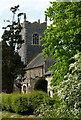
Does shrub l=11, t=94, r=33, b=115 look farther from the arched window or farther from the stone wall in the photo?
the arched window

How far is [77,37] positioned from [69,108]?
525 cm

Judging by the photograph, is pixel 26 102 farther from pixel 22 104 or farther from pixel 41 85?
pixel 41 85

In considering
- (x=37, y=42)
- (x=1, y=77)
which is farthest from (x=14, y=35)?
(x=37, y=42)

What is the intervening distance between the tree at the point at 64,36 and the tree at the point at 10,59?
39.7 ft

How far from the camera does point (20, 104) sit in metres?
17.5

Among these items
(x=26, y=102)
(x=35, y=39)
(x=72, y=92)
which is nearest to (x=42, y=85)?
(x=26, y=102)

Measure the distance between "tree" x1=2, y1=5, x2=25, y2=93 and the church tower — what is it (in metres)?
20.6

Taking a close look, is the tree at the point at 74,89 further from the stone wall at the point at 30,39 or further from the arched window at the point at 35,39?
the arched window at the point at 35,39

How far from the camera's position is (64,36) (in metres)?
13.1

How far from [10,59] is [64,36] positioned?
13449 mm

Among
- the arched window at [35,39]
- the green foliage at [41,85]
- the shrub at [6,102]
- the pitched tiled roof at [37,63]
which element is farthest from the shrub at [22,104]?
the arched window at [35,39]

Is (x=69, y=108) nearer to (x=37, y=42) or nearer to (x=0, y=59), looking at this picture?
(x=0, y=59)

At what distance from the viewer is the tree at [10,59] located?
25594mm

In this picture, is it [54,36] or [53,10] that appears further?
[53,10]
